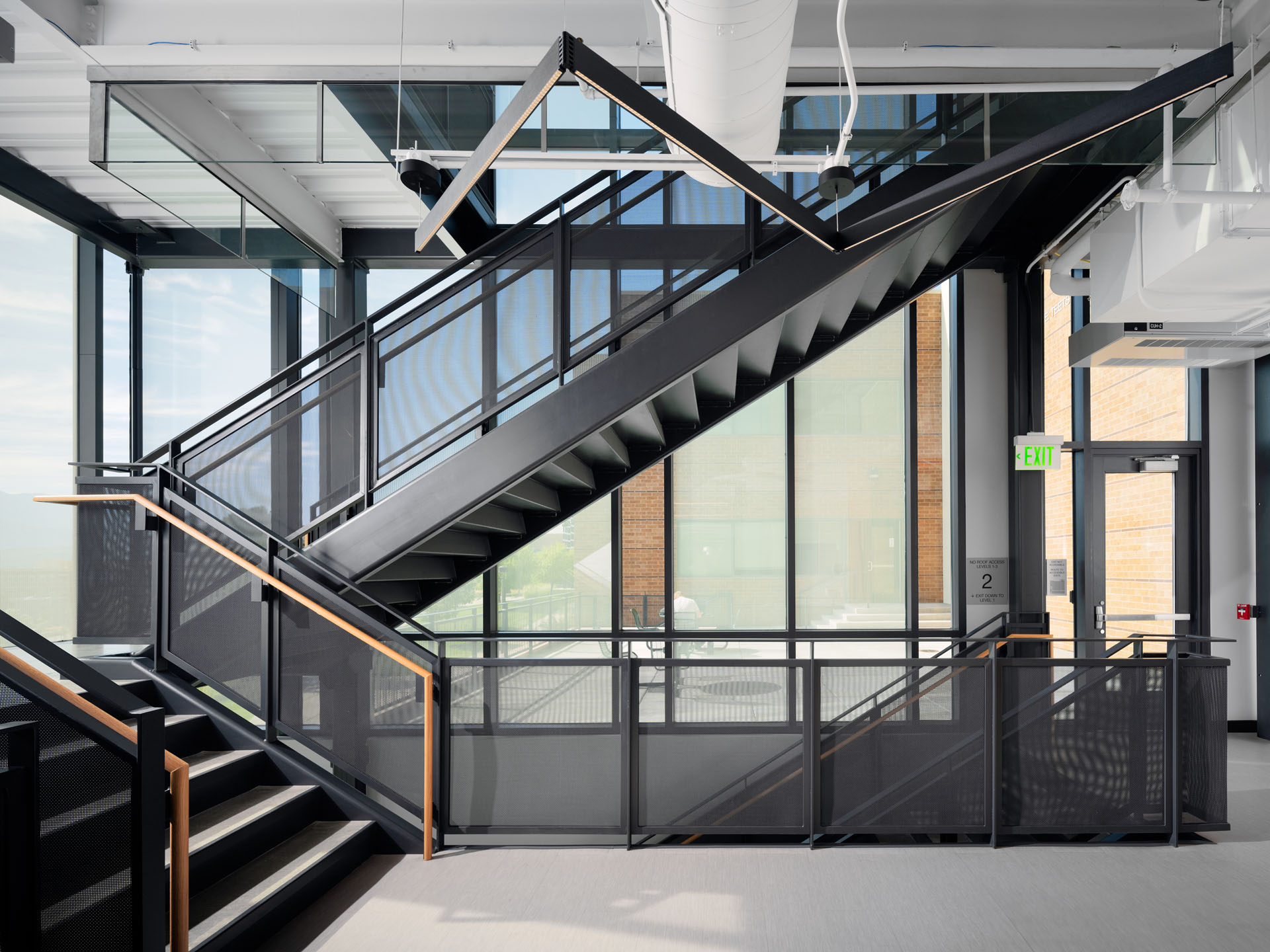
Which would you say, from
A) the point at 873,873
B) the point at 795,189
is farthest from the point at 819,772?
the point at 795,189

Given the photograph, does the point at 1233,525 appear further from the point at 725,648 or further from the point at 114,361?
the point at 114,361

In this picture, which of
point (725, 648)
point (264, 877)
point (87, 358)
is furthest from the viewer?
point (725, 648)

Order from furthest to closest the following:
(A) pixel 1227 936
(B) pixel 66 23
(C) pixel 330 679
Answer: (C) pixel 330 679
(B) pixel 66 23
(A) pixel 1227 936

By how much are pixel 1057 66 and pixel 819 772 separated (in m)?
3.64

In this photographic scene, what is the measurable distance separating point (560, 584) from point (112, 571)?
3079 millimetres

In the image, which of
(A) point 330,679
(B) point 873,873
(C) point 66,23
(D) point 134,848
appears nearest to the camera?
(D) point 134,848

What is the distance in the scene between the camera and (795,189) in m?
4.16

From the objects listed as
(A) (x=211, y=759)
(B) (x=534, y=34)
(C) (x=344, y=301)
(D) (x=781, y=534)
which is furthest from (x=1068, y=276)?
(A) (x=211, y=759)

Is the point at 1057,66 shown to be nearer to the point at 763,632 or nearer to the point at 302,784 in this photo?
the point at 763,632

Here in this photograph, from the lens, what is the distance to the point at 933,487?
6484 mm

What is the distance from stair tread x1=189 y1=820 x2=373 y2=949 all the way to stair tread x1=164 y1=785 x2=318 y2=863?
179 millimetres

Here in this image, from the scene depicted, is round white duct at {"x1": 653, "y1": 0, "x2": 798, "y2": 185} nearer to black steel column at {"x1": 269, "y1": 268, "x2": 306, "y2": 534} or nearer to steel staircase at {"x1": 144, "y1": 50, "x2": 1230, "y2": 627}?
steel staircase at {"x1": 144, "y1": 50, "x2": 1230, "y2": 627}

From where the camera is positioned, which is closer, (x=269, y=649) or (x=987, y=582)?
(x=269, y=649)

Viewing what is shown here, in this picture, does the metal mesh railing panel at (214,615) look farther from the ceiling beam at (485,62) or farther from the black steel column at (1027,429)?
the black steel column at (1027,429)
